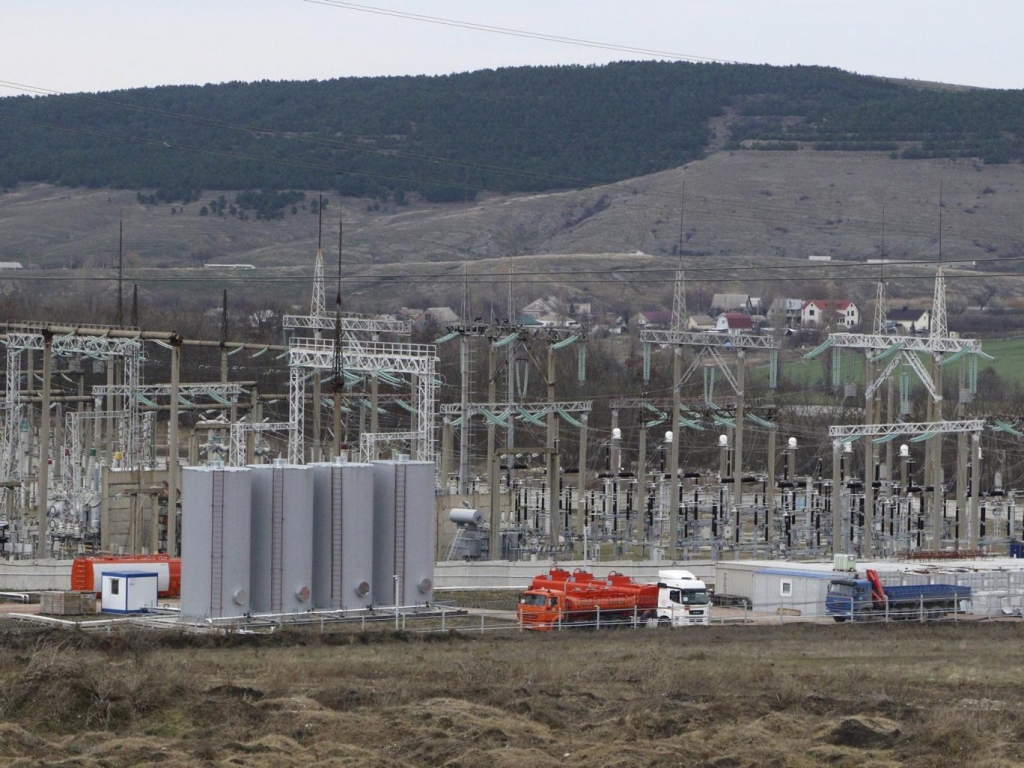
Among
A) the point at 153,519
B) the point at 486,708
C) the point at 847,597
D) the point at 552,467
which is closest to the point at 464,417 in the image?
the point at 552,467

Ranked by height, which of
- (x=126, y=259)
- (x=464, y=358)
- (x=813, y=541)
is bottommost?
(x=813, y=541)

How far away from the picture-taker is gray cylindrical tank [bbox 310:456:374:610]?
37281mm

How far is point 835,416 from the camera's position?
87.8 metres

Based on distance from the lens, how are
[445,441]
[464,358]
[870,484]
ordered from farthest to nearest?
[445,441]
[464,358]
[870,484]

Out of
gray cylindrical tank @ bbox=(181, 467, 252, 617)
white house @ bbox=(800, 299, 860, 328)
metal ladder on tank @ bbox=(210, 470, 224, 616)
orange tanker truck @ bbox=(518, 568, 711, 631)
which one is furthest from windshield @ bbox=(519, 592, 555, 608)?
white house @ bbox=(800, 299, 860, 328)

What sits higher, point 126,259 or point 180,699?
point 126,259

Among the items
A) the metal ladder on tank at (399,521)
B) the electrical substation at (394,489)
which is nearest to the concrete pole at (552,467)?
the electrical substation at (394,489)

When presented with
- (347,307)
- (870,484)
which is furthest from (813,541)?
(347,307)

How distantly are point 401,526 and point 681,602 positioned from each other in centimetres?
669

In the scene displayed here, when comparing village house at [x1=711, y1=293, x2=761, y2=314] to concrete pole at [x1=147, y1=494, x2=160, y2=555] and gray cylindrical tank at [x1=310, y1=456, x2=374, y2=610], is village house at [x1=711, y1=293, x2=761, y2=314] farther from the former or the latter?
gray cylindrical tank at [x1=310, y1=456, x2=374, y2=610]

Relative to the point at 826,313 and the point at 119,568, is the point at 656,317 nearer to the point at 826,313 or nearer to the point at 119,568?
the point at 826,313

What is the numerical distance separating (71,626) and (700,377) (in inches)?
3840

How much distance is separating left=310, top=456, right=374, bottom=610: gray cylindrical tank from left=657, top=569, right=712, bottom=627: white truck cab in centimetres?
695

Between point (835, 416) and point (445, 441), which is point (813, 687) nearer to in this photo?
point (445, 441)
